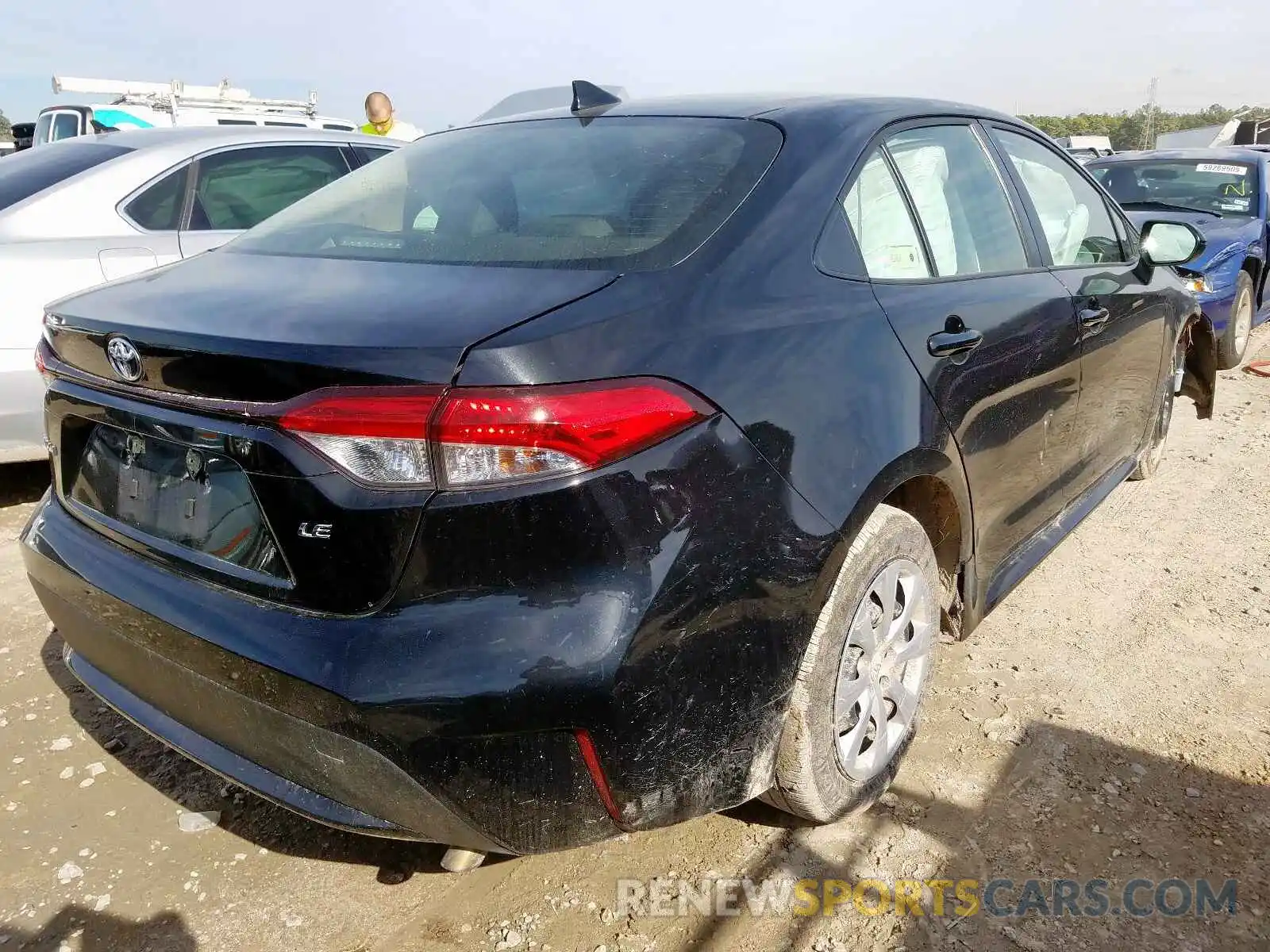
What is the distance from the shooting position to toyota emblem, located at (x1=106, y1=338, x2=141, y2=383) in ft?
5.69

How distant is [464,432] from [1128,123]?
3025 inches

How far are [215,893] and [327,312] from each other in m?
1.33

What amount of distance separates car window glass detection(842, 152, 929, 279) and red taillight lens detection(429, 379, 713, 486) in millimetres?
881

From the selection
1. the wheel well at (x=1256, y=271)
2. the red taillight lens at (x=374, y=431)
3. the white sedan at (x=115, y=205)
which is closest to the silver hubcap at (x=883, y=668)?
the red taillight lens at (x=374, y=431)

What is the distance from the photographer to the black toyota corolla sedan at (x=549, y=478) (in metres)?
1.51

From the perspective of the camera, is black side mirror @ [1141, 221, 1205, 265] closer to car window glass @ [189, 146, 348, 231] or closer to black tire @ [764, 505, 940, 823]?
black tire @ [764, 505, 940, 823]

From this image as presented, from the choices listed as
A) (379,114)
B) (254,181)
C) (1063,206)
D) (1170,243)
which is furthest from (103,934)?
(379,114)

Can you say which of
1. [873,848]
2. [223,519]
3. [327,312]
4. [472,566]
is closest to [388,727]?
[472,566]

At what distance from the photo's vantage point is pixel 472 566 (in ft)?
4.98

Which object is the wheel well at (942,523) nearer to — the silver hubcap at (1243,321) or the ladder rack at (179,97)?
the silver hubcap at (1243,321)

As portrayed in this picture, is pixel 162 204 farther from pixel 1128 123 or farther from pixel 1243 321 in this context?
pixel 1128 123

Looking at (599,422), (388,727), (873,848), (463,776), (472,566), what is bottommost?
(873,848)

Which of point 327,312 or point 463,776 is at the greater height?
point 327,312

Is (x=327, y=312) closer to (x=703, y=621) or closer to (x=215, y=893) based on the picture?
(x=703, y=621)
